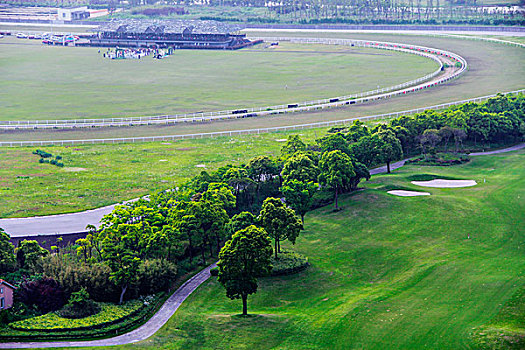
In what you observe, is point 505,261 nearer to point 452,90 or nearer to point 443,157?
point 443,157

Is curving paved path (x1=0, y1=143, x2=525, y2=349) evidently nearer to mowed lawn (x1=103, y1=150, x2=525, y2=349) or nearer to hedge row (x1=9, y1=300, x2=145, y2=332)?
mowed lawn (x1=103, y1=150, x2=525, y2=349)

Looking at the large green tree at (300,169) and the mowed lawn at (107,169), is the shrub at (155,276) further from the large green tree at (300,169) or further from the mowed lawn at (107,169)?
the large green tree at (300,169)

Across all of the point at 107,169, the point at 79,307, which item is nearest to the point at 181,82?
the point at 107,169

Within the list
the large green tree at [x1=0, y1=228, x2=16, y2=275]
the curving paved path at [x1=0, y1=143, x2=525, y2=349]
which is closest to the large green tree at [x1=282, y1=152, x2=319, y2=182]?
the curving paved path at [x1=0, y1=143, x2=525, y2=349]

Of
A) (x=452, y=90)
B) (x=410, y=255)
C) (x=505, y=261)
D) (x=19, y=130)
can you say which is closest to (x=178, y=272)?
(x=410, y=255)

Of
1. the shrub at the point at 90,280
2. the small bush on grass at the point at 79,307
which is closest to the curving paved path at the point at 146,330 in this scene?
the small bush on grass at the point at 79,307

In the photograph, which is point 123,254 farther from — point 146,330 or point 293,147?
point 293,147

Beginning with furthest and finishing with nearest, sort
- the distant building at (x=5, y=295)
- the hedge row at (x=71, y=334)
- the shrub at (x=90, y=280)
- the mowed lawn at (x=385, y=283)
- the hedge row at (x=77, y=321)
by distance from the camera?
1. the shrub at (x=90, y=280)
2. the distant building at (x=5, y=295)
3. the hedge row at (x=77, y=321)
4. the hedge row at (x=71, y=334)
5. the mowed lawn at (x=385, y=283)
